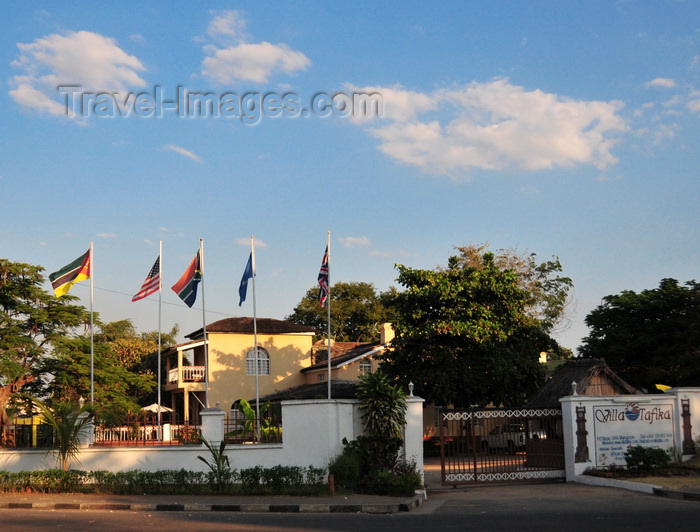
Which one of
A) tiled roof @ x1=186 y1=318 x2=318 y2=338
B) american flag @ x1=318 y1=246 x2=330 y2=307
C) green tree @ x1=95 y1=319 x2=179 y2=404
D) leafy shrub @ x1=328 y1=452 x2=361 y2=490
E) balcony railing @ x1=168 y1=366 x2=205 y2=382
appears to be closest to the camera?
leafy shrub @ x1=328 y1=452 x2=361 y2=490

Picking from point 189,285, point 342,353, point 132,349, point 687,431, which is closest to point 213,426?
point 189,285

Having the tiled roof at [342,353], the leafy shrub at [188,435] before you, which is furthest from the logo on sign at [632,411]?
the tiled roof at [342,353]

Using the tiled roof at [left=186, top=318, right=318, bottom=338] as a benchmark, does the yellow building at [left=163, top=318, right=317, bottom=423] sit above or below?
below

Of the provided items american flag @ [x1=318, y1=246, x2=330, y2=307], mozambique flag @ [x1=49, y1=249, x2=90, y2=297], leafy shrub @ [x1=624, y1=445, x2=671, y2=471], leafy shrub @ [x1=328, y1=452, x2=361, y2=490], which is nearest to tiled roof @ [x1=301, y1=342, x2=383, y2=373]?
american flag @ [x1=318, y1=246, x2=330, y2=307]

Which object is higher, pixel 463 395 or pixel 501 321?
pixel 501 321

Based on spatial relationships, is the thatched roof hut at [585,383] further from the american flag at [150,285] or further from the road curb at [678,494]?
the american flag at [150,285]

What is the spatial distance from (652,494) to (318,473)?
8.10 metres

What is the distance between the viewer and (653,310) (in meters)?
39.9

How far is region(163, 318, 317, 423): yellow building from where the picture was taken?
45219 millimetres

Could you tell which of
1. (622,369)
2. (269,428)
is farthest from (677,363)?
(269,428)

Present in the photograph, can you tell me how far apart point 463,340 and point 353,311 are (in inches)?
1277

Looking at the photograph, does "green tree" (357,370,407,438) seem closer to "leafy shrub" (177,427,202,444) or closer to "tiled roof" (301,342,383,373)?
"leafy shrub" (177,427,202,444)

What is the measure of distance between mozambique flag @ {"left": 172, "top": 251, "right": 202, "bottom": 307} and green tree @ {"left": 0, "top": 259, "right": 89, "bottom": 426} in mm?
7164

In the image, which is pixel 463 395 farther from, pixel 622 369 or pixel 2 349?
pixel 2 349
